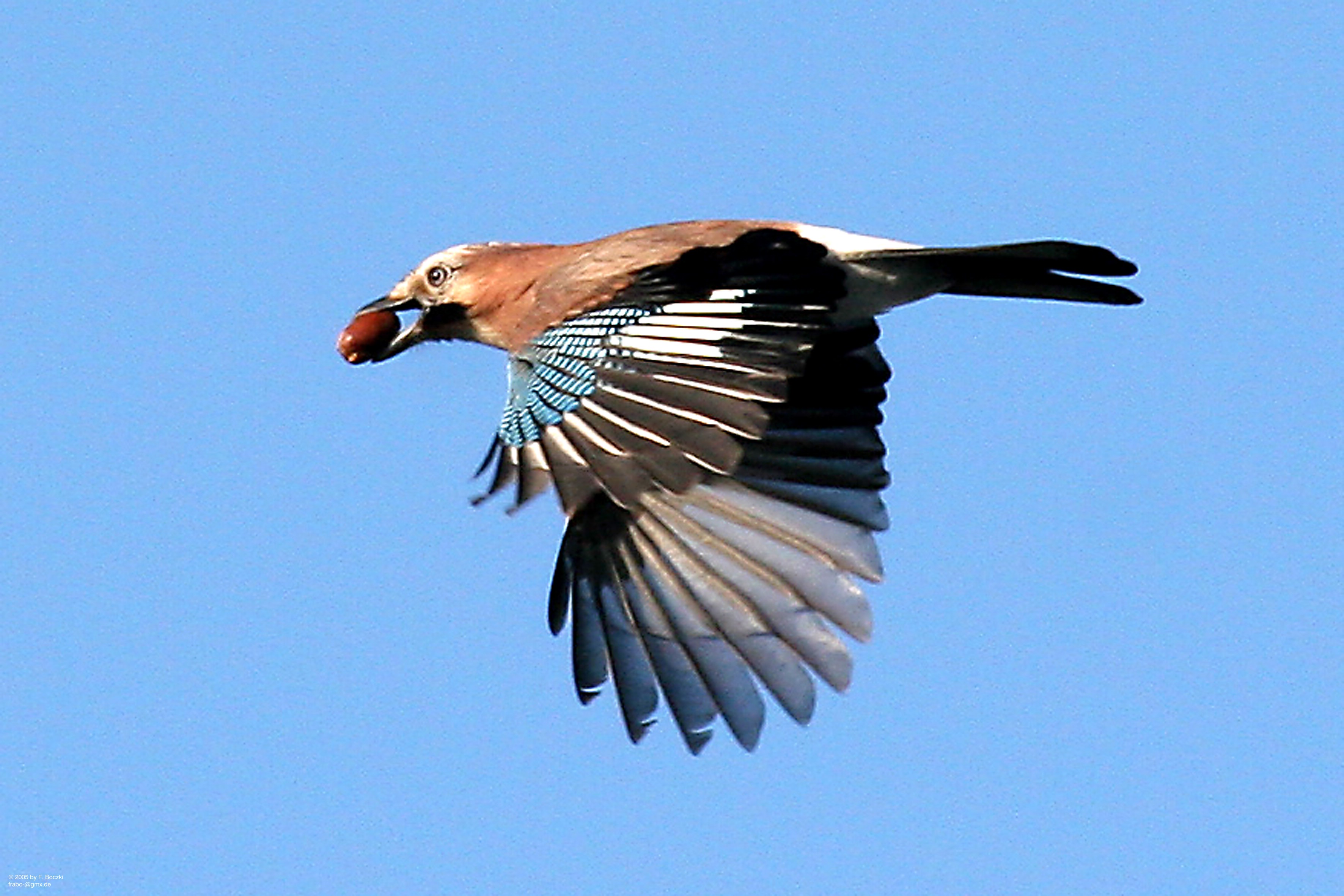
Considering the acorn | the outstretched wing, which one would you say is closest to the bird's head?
the acorn

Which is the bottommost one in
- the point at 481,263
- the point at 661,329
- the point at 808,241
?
the point at 661,329

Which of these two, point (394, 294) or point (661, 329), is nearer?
point (661, 329)

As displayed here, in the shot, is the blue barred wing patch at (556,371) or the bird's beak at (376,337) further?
the bird's beak at (376,337)

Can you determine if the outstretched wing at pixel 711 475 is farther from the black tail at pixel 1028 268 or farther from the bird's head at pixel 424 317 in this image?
the bird's head at pixel 424 317

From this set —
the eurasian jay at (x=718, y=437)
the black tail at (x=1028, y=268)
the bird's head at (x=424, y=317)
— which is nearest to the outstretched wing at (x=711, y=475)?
the eurasian jay at (x=718, y=437)

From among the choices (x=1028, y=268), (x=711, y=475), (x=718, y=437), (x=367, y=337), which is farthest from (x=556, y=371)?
(x=367, y=337)

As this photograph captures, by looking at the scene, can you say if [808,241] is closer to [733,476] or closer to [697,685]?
[733,476]

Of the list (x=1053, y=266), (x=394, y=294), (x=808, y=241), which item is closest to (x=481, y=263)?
(x=394, y=294)
